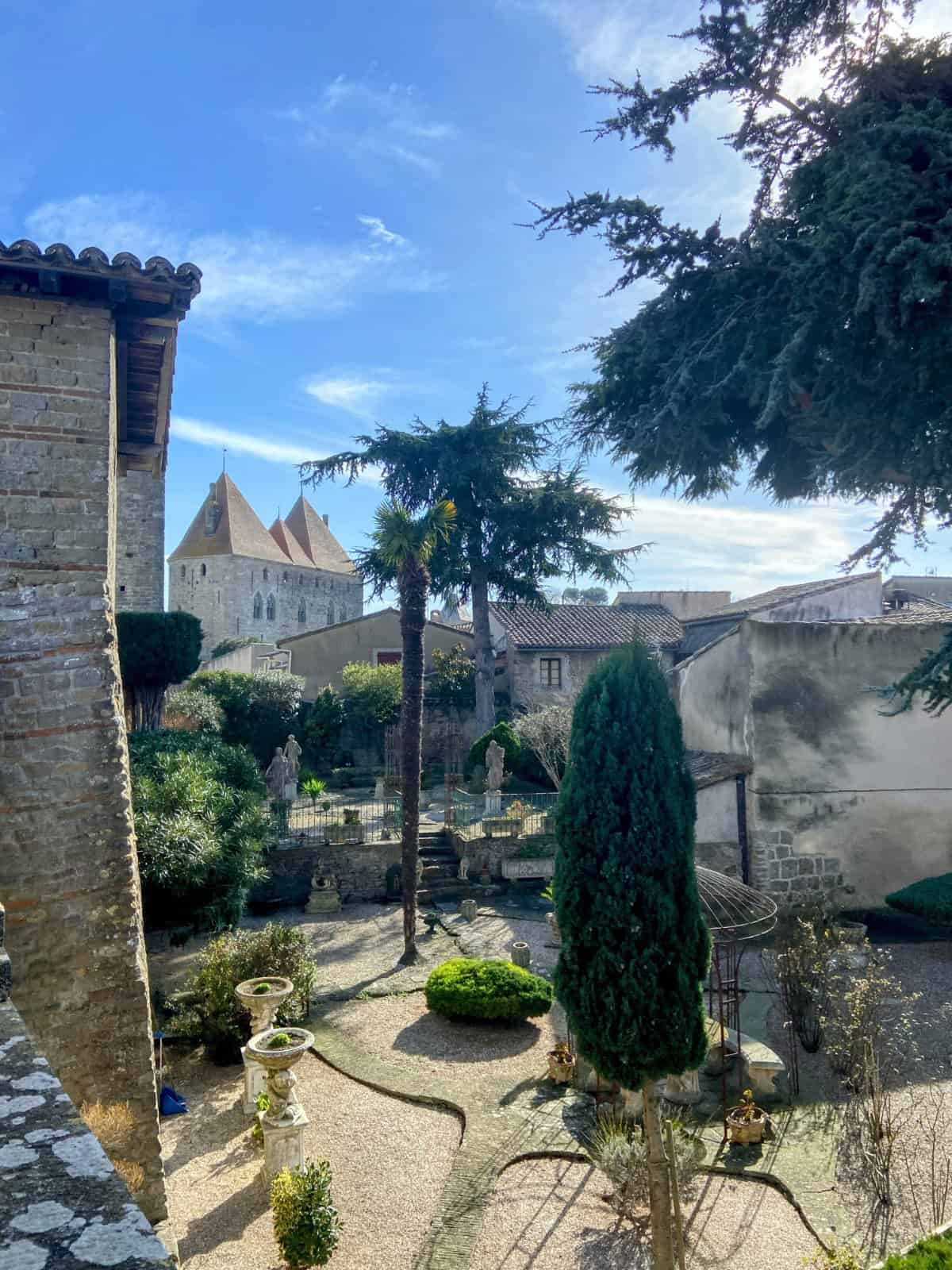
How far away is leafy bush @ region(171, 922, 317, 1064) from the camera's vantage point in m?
9.98

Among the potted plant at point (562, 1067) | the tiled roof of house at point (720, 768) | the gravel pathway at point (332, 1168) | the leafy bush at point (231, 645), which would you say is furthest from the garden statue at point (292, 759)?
the leafy bush at point (231, 645)

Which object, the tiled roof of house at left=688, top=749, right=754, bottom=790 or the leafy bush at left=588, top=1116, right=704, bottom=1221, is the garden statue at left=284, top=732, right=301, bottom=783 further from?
the leafy bush at left=588, top=1116, right=704, bottom=1221

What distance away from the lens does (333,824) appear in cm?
1798

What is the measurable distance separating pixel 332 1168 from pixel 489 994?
3451mm

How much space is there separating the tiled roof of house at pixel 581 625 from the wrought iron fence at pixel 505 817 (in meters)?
11.0

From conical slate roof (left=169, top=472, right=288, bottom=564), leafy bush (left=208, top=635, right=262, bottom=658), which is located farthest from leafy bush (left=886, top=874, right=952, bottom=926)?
conical slate roof (left=169, top=472, right=288, bottom=564)

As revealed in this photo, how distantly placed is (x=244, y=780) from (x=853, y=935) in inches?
386

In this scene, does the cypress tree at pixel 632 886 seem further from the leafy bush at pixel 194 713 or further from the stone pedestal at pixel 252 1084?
the leafy bush at pixel 194 713

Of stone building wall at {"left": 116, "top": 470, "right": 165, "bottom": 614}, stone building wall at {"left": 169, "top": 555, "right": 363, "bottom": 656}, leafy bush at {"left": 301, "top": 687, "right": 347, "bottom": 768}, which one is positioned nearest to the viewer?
stone building wall at {"left": 116, "top": 470, "right": 165, "bottom": 614}

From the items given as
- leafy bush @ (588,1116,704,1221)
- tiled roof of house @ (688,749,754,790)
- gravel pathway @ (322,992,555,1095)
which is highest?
tiled roof of house @ (688,749,754,790)

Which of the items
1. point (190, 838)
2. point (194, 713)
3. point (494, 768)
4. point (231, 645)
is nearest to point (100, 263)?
point (190, 838)

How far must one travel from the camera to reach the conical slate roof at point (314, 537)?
60.8 m

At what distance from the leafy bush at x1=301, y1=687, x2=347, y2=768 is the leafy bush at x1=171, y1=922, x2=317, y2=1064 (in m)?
15.9

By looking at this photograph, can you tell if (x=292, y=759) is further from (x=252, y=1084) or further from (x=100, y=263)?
(x=100, y=263)
